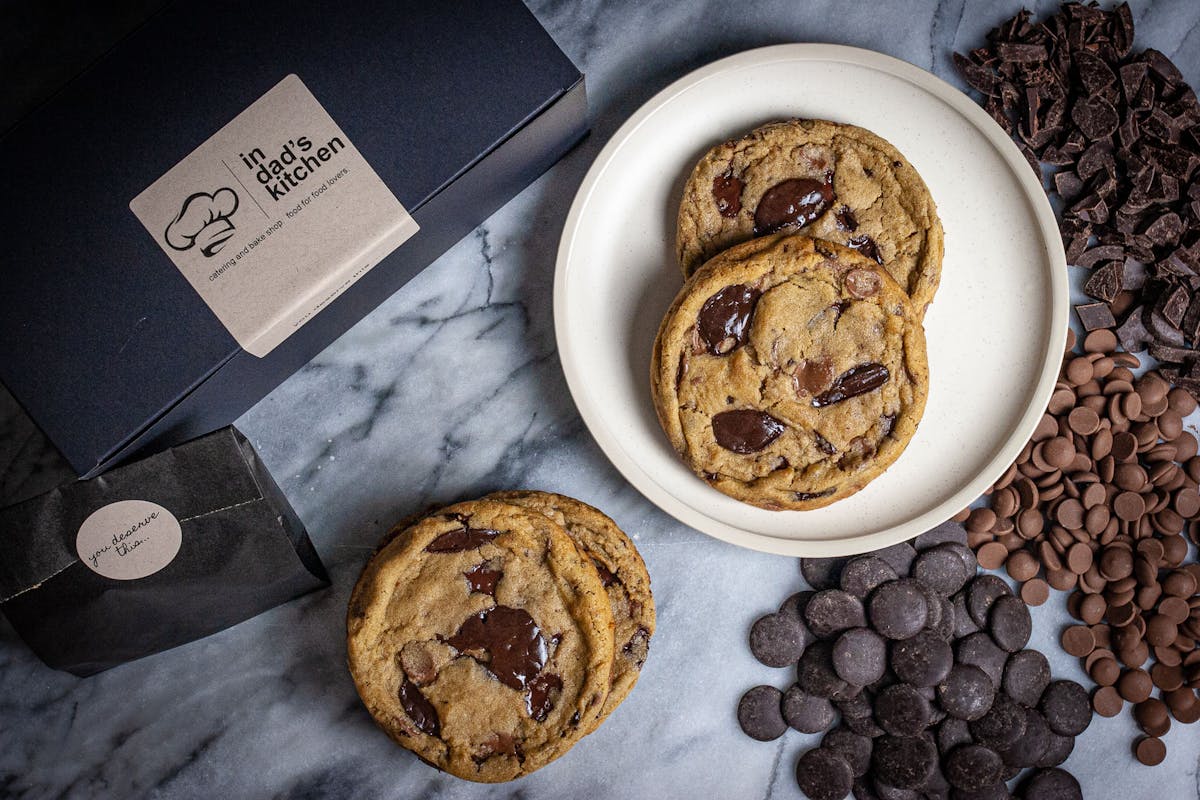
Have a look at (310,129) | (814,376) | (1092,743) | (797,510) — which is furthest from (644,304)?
(1092,743)

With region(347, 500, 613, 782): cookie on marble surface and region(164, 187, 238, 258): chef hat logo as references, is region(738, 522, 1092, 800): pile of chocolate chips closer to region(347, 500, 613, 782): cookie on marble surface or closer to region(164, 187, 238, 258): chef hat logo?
region(347, 500, 613, 782): cookie on marble surface

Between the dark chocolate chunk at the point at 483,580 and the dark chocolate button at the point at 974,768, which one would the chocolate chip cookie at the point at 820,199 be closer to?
the dark chocolate chunk at the point at 483,580

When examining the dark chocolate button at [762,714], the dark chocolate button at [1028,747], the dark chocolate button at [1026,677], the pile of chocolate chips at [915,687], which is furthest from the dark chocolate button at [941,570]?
the dark chocolate button at [762,714]

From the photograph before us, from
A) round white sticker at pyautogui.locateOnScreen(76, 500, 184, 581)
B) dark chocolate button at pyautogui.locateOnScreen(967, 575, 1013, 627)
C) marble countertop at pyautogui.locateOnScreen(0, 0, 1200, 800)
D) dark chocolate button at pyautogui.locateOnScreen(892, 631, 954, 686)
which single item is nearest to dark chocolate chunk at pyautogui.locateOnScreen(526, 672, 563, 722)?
marble countertop at pyautogui.locateOnScreen(0, 0, 1200, 800)

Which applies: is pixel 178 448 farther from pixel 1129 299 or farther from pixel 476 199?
pixel 1129 299

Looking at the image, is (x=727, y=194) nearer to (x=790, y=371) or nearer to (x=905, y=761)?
(x=790, y=371)

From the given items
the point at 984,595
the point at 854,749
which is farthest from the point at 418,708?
the point at 984,595
